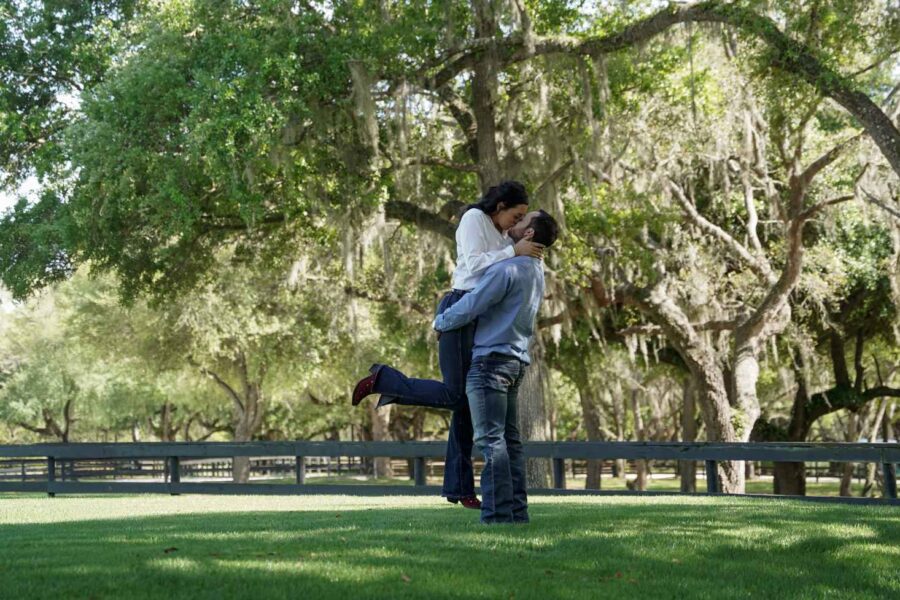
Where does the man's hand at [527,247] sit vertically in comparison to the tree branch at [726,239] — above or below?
below

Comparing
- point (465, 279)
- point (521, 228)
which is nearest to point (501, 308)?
point (465, 279)

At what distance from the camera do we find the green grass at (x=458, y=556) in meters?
4.99

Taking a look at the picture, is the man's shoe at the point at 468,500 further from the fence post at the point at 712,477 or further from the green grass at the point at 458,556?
the fence post at the point at 712,477

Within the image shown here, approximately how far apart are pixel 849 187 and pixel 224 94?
46.1ft

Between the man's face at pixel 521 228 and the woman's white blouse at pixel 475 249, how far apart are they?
0.24 feet

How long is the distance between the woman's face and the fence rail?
6.26 m

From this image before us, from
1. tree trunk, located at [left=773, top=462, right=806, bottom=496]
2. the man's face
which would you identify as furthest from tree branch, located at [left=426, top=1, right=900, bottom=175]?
tree trunk, located at [left=773, top=462, right=806, bottom=496]

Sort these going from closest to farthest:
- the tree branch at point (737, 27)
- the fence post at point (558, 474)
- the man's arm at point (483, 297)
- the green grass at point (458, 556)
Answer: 1. the green grass at point (458, 556)
2. the man's arm at point (483, 297)
3. the fence post at point (558, 474)
4. the tree branch at point (737, 27)

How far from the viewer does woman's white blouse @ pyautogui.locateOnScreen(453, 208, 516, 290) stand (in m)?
7.02

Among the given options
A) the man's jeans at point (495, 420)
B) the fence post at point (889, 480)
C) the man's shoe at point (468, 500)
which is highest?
the man's jeans at point (495, 420)

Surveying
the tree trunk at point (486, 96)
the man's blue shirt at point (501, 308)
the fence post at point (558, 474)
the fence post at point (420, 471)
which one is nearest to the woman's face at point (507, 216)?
the man's blue shirt at point (501, 308)

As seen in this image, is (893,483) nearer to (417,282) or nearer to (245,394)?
(417,282)

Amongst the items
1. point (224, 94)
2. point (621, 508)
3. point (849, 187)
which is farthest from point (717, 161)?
point (621, 508)

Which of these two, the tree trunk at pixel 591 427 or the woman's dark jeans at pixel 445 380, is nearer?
the woman's dark jeans at pixel 445 380
